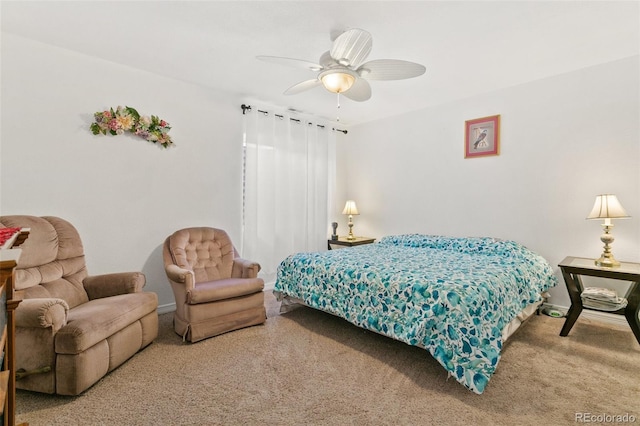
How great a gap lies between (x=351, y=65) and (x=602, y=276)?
2.61 m

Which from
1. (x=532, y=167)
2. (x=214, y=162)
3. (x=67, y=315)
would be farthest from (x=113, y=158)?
(x=532, y=167)

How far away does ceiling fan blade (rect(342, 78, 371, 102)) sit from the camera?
2.59 m

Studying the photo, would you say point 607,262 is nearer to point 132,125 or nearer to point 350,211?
point 350,211

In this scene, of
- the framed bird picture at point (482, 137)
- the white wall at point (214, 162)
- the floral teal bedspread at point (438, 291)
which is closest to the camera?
the floral teal bedspread at point (438, 291)

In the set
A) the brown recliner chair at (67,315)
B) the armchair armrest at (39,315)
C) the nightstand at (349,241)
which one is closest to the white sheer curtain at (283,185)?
the nightstand at (349,241)

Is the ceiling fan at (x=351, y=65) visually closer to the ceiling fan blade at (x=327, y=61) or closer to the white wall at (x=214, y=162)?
the ceiling fan blade at (x=327, y=61)

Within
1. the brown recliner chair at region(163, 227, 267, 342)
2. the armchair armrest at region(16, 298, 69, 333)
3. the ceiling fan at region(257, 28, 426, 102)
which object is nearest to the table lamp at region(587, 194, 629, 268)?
the ceiling fan at region(257, 28, 426, 102)

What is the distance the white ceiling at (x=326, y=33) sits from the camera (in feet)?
7.05

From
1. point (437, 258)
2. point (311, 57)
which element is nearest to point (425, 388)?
point (437, 258)

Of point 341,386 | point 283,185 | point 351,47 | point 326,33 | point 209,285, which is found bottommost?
point 341,386

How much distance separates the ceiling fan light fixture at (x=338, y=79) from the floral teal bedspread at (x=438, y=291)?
4.86 feet

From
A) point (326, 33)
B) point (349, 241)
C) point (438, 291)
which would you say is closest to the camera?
point (438, 291)

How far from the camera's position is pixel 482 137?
3.79 meters

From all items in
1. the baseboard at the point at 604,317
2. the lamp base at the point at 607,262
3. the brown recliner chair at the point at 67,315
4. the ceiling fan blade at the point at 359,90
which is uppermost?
the ceiling fan blade at the point at 359,90
